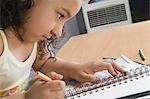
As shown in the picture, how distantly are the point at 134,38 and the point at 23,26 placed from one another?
0.50m

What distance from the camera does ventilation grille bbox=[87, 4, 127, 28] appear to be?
2.40 meters

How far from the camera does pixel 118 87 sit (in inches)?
30.4

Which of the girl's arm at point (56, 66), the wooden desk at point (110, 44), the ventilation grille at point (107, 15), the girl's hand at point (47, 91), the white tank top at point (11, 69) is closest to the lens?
the girl's hand at point (47, 91)

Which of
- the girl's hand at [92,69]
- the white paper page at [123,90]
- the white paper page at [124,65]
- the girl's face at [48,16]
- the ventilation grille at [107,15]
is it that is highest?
the girl's face at [48,16]

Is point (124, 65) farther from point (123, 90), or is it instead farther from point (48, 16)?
point (48, 16)

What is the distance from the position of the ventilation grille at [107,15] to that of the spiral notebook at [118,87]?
1.58m

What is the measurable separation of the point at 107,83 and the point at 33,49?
286 millimetres

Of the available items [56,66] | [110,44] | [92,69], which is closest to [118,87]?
[92,69]

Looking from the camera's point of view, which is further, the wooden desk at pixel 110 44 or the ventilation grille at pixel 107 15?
the ventilation grille at pixel 107 15

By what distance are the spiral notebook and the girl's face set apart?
15 centimetres

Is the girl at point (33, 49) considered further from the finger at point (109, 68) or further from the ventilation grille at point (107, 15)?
the ventilation grille at point (107, 15)

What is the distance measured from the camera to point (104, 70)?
2.92ft

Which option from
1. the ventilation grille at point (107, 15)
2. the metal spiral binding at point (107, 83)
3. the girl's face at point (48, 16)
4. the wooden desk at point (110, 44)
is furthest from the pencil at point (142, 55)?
the ventilation grille at point (107, 15)

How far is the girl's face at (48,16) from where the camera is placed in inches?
28.9
